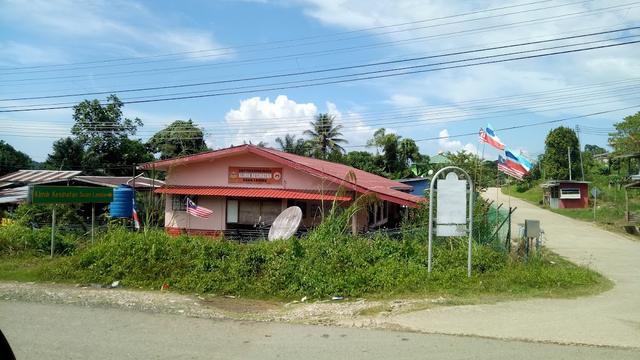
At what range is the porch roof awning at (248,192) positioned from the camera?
19245mm

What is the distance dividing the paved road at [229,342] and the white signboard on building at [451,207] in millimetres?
3997

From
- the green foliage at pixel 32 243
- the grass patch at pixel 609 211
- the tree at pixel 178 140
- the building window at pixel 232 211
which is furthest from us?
the tree at pixel 178 140

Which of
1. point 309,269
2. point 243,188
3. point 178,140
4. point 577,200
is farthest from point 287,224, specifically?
point 577,200

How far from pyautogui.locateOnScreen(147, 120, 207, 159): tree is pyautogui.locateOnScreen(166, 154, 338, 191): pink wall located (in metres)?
27.7

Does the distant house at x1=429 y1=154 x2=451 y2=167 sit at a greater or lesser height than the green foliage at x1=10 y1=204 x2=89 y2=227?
greater

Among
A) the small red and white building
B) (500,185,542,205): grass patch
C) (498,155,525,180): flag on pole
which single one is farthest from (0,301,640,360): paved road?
(500,185,542,205): grass patch

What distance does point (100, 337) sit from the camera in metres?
6.95

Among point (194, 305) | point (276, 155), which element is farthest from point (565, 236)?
point (194, 305)

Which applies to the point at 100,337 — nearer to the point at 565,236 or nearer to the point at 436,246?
the point at 436,246

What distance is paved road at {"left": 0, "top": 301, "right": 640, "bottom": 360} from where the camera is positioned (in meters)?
6.18

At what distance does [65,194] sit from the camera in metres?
13.0

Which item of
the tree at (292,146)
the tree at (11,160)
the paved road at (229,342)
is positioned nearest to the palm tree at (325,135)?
the tree at (292,146)

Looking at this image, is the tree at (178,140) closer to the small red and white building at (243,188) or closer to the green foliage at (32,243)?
the small red and white building at (243,188)

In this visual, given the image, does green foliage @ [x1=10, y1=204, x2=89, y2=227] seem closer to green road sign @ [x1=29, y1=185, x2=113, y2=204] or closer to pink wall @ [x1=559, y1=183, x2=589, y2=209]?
green road sign @ [x1=29, y1=185, x2=113, y2=204]
